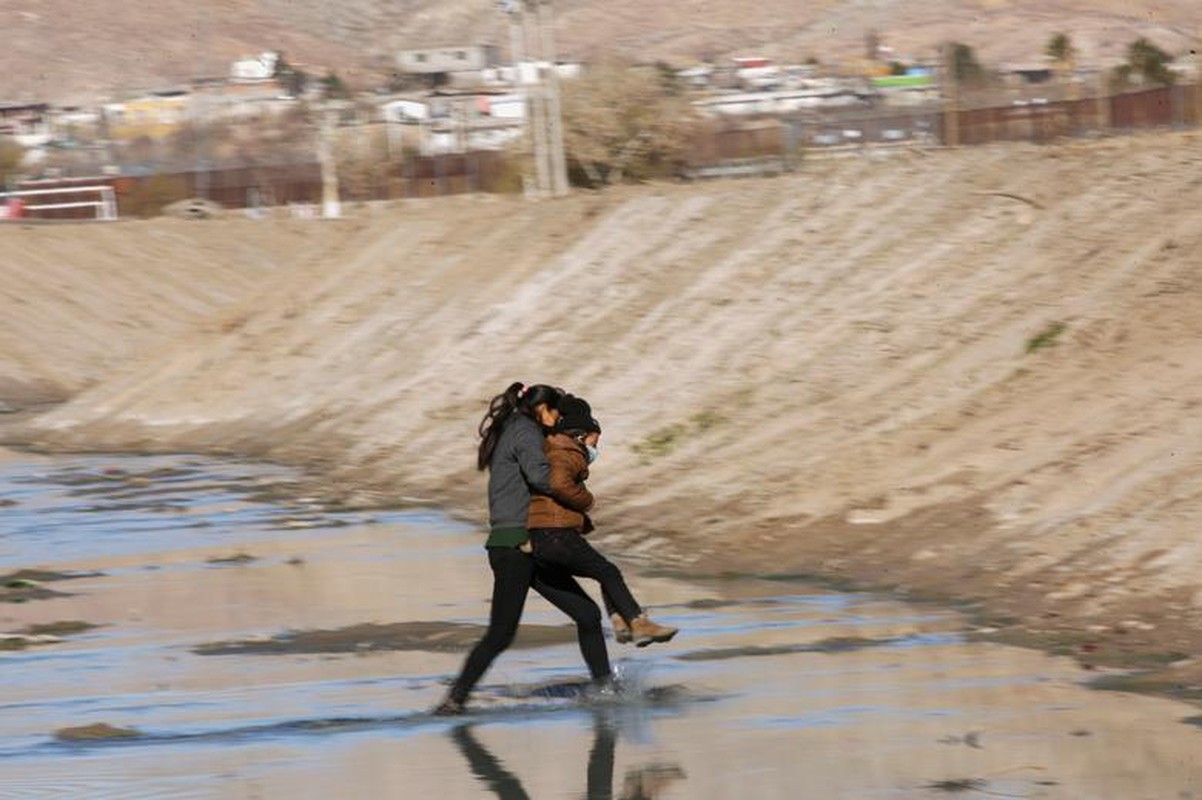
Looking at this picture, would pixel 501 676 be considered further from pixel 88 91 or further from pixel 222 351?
pixel 88 91

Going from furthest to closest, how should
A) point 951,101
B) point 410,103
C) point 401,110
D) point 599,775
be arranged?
point 410,103 < point 401,110 < point 951,101 < point 599,775

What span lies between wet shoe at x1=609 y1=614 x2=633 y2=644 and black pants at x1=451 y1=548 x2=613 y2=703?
0.10m

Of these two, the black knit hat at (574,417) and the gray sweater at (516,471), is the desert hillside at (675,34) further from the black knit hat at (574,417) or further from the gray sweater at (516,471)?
the gray sweater at (516,471)

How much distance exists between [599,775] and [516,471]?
87.8 inches

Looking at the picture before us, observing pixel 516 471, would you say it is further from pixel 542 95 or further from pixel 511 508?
pixel 542 95

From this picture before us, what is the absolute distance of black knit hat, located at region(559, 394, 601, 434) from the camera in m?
13.4

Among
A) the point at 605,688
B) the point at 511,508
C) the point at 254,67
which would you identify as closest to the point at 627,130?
the point at 605,688

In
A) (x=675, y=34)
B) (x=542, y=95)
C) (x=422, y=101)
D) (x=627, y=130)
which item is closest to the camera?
(x=542, y=95)

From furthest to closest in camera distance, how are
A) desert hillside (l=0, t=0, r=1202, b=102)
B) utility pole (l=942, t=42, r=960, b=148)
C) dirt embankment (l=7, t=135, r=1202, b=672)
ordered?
1. desert hillside (l=0, t=0, r=1202, b=102)
2. utility pole (l=942, t=42, r=960, b=148)
3. dirt embankment (l=7, t=135, r=1202, b=672)

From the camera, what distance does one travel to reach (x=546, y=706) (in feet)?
44.7

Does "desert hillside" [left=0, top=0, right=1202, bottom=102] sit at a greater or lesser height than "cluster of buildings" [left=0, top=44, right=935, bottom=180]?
greater

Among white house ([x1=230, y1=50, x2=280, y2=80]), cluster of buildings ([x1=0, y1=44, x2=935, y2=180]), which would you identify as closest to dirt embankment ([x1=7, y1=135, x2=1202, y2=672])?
cluster of buildings ([x1=0, y1=44, x2=935, y2=180])

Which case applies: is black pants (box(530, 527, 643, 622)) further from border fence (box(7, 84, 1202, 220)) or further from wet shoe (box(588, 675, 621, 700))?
A: border fence (box(7, 84, 1202, 220))

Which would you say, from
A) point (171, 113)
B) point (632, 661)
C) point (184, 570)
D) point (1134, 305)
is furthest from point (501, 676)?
point (171, 113)
